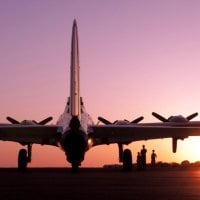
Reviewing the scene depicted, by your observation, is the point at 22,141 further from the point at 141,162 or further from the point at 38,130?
the point at 141,162

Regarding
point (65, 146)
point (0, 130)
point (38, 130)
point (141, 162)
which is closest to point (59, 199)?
point (65, 146)

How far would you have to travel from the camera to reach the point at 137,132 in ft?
98.8

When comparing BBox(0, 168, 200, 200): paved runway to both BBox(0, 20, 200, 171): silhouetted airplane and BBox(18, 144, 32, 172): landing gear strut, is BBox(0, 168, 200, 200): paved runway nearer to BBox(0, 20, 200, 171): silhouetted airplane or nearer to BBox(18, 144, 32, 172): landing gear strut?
BBox(0, 20, 200, 171): silhouetted airplane

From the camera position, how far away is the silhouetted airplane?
24.1 metres

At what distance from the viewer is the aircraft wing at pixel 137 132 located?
2886 centimetres

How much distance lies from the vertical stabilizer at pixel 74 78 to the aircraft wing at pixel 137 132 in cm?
217

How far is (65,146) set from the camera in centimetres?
2425

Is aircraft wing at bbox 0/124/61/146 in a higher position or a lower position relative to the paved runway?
higher

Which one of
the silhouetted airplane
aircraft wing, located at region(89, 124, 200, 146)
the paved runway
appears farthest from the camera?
aircraft wing, located at region(89, 124, 200, 146)

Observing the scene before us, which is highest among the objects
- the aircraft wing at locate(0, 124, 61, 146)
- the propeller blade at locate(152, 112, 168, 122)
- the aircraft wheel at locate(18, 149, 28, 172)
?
the propeller blade at locate(152, 112, 168, 122)

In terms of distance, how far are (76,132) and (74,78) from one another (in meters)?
5.66

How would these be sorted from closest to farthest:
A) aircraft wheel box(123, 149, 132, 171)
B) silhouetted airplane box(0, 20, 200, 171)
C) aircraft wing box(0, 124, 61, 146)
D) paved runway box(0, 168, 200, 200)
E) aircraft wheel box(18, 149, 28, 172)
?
paved runway box(0, 168, 200, 200)
silhouetted airplane box(0, 20, 200, 171)
aircraft wing box(0, 124, 61, 146)
aircraft wheel box(18, 149, 28, 172)
aircraft wheel box(123, 149, 132, 171)

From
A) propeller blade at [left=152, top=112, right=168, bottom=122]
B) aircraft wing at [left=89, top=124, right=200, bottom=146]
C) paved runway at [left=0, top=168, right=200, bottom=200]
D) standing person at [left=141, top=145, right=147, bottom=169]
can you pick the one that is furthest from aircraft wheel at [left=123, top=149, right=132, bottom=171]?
paved runway at [left=0, top=168, right=200, bottom=200]

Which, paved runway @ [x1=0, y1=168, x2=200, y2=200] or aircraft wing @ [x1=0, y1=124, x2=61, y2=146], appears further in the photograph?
aircraft wing @ [x1=0, y1=124, x2=61, y2=146]
